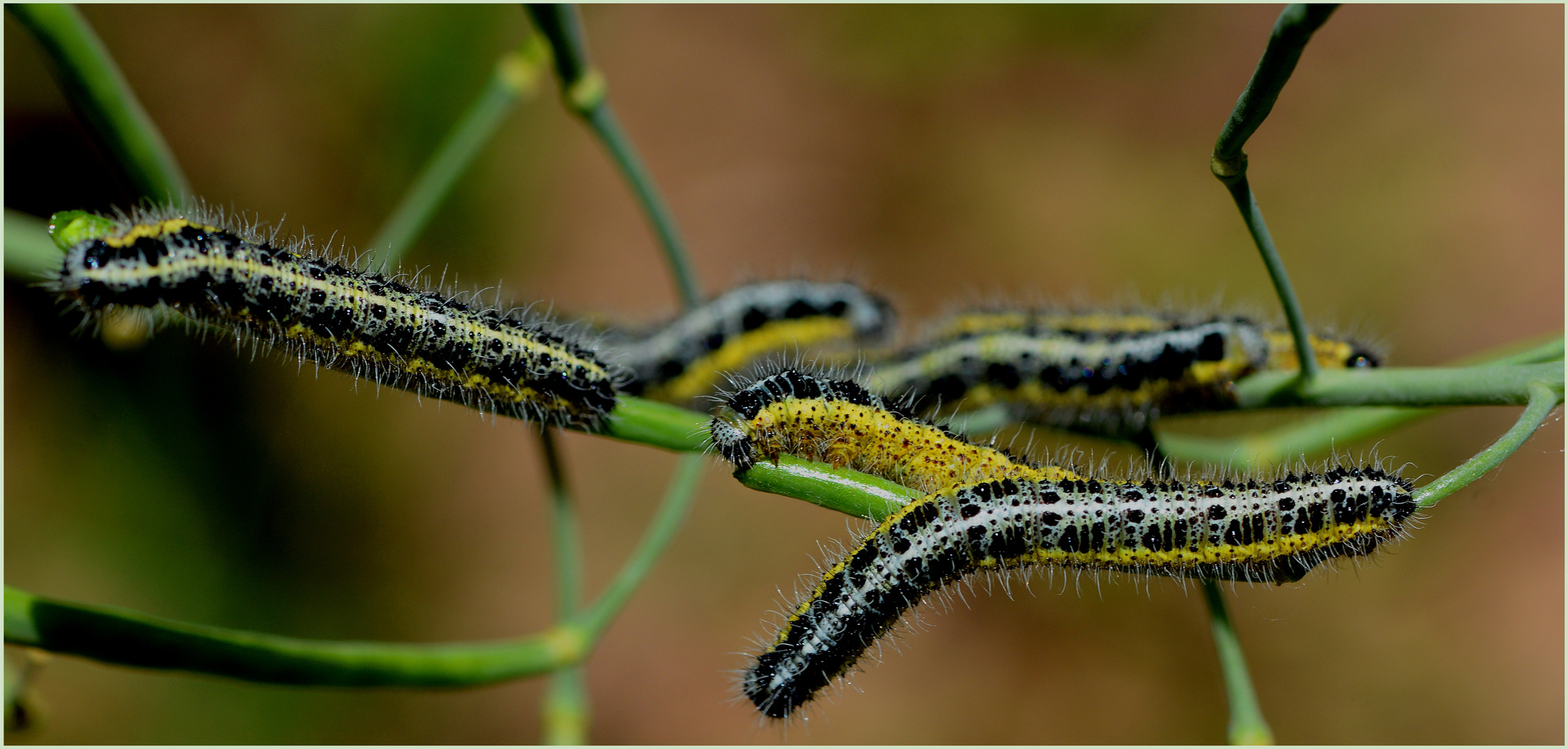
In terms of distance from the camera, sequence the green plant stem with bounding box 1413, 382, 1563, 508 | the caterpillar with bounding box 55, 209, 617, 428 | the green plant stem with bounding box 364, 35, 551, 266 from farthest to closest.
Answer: the green plant stem with bounding box 364, 35, 551, 266 < the caterpillar with bounding box 55, 209, 617, 428 < the green plant stem with bounding box 1413, 382, 1563, 508

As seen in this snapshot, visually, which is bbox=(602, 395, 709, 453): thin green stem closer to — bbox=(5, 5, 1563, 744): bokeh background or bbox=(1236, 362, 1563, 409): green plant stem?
bbox=(1236, 362, 1563, 409): green plant stem

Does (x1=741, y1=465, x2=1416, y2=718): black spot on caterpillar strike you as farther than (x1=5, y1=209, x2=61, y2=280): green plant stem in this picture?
No

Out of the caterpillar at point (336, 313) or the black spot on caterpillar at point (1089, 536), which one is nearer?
the caterpillar at point (336, 313)

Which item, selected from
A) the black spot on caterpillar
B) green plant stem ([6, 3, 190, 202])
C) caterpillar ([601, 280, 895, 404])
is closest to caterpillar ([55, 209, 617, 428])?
green plant stem ([6, 3, 190, 202])

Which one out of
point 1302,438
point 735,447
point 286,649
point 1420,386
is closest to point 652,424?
point 735,447

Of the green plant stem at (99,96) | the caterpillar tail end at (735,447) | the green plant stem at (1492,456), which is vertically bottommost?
the green plant stem at (1492,456)

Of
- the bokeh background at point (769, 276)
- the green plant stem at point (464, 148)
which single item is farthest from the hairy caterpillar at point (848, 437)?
the bokeh background at point (769, 276)

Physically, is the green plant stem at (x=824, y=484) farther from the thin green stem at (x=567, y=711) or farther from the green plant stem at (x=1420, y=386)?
the thin green stem at (x=567, y=711)
